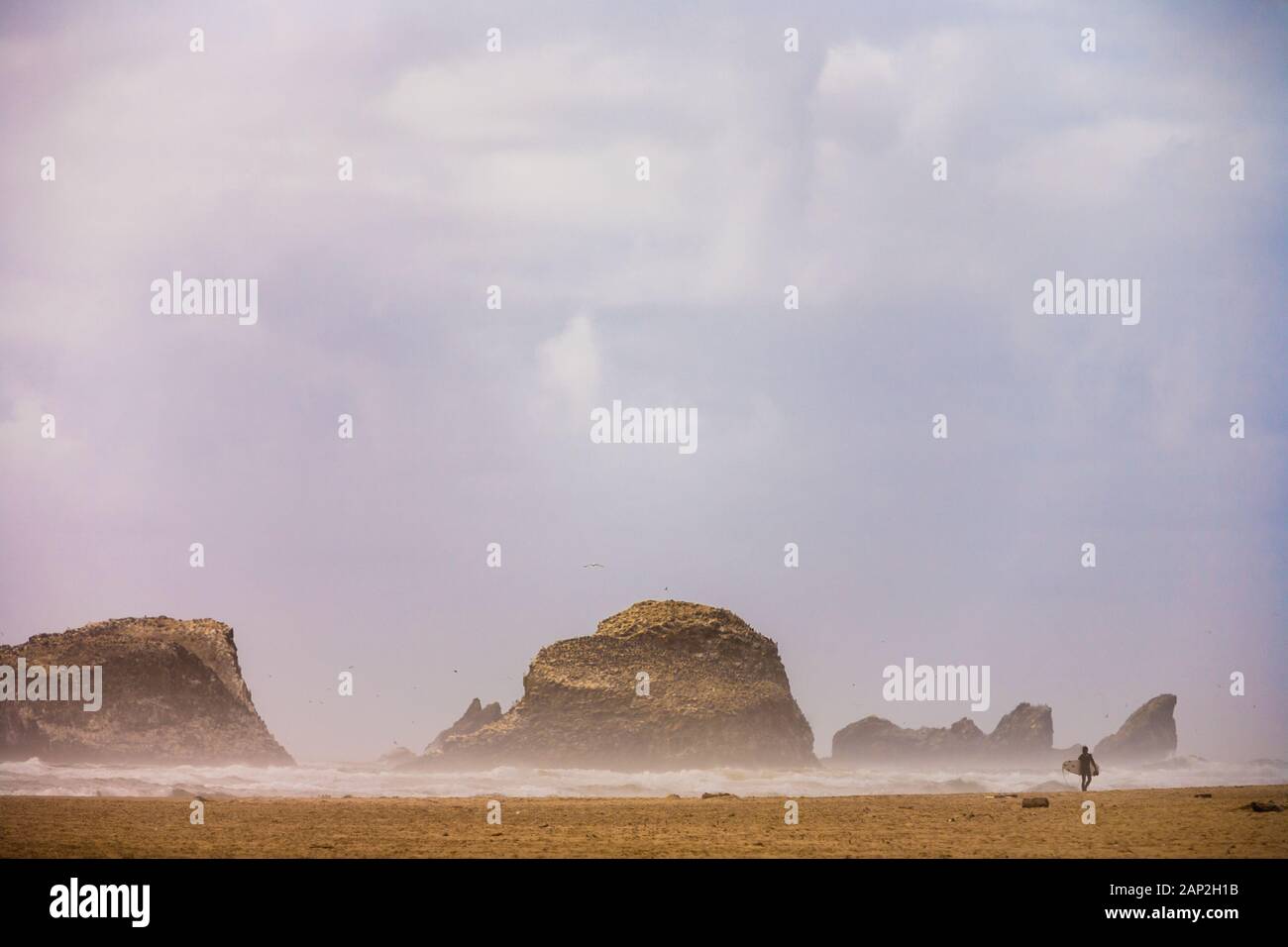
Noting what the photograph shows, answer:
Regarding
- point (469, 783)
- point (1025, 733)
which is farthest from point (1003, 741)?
point (469, 783)

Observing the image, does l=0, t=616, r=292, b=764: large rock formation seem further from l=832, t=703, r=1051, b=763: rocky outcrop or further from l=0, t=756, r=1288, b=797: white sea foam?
l=832, t=703, r=1051, b=763: rocky outcrop

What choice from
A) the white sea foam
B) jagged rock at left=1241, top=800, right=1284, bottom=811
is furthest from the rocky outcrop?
jagged rock at left=1241, top=800, right=1284, bottom=811

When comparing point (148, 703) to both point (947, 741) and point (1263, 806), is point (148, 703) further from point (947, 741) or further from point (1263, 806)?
point (1263, 806)

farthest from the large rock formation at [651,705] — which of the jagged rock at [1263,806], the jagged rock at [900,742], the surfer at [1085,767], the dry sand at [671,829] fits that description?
the jagged rock at [1263,806]

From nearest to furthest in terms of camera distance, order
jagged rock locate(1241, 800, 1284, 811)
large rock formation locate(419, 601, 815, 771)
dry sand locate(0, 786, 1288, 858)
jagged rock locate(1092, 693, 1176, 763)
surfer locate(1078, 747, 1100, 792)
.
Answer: dry sand locate(0, 786, 1288, 858) < jagged rock locate(1241, 800, 1284, 811) < surfer locate(1078, 747, 1100, 792) < jagged rock locate(1092, 693, 1176, 763) < large rock formation locate(419, 601, 815, 771)

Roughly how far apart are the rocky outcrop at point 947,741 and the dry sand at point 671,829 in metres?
45.9

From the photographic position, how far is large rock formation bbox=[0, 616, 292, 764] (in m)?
80.5

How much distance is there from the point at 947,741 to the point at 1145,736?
19.1 meters

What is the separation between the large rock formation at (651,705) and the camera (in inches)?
3607

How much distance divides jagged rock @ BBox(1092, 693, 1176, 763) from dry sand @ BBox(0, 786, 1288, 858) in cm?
3166

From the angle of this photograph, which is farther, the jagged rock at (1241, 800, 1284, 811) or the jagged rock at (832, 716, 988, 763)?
the jagged rock at (832, 716, 988, 763)

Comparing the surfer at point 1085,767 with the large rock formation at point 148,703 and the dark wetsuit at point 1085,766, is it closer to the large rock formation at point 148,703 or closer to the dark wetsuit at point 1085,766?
the dark wetsuit at point 1085,766
